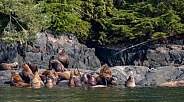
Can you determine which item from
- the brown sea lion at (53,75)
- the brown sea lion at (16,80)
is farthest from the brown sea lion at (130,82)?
the brown sea lion at (16,80)

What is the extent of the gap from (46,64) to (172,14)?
36.5 feet

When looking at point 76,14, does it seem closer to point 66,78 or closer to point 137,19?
point 137,19

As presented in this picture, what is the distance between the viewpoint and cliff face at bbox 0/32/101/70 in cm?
4516

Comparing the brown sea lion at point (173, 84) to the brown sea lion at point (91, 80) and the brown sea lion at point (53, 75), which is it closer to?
the brown sea lion at point (91, 80)

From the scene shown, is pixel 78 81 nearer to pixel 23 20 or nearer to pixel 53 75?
pixel 53 75

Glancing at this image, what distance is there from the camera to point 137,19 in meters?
48.2

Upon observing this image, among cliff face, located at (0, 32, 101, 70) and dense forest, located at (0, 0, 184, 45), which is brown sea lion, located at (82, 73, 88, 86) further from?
dense forest, located at (0, 0, 184, 45)

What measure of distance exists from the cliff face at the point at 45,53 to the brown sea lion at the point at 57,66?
334 centimetres

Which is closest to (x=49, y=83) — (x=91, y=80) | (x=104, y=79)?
(x=91, y=80)

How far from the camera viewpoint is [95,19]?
50375 millimetres

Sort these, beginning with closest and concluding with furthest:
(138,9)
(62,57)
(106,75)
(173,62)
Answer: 1. (106,75)
2. (62,57)
3. (173,62)
4. (138,9)

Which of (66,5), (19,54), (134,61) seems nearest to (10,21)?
(19,54)

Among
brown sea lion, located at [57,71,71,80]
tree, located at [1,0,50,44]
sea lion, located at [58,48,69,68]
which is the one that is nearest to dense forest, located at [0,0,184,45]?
tree, located at [1,0,50,44]

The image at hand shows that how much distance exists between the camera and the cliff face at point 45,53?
45156 millimetres
